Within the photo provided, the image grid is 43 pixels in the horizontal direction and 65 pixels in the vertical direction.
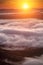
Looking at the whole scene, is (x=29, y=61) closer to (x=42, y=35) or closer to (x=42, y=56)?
(x=42, y=56)

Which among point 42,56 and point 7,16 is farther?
point 7,16

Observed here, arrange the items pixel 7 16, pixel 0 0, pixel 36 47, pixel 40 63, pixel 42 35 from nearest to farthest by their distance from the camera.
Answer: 1. pixel 40 63
2. pixel 36 47
3. pixel 42 35
4. pixel 7 16
5. pixel 0 0

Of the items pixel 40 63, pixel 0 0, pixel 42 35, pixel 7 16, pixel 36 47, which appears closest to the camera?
pixel 40 63

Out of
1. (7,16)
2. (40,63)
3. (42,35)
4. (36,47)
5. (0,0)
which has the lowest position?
(40,63)

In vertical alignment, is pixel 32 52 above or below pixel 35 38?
below

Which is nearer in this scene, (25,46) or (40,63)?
(40,63)

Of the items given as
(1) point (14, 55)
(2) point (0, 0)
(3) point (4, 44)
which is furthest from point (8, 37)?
(2) point (0, 0)

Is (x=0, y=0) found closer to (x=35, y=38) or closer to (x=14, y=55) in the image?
(x=35, y=38)

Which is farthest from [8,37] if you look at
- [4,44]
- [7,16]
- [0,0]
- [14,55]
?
[0,0]

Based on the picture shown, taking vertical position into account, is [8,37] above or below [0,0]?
below
